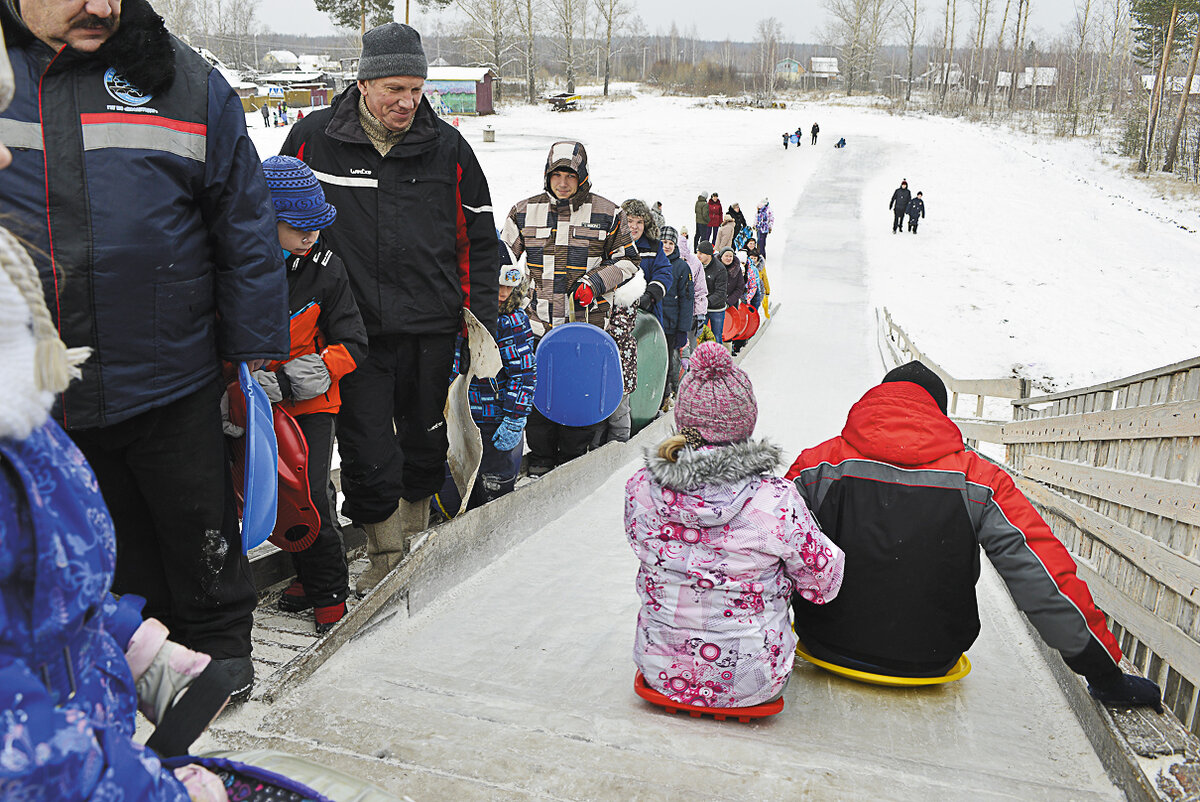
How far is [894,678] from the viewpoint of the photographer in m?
3.04

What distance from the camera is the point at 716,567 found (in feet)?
8.98

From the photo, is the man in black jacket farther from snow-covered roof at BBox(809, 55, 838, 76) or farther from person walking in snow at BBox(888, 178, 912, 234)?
snow-covered roof at BBox(809, 55, 838, 76)

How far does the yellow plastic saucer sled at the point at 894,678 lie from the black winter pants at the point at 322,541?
1745 millimetres

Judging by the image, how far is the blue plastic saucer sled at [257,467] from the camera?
2778mm

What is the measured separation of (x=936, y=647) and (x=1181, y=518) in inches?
49.3

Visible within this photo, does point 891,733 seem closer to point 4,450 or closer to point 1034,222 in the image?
point 4,450

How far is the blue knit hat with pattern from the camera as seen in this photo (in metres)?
3.24

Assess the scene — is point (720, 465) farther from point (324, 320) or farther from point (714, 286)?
point (714, 286)

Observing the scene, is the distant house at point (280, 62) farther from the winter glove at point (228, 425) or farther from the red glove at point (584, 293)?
the winter glove at point (228, 425)

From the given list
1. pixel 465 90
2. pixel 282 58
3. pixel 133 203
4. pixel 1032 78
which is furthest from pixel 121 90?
pixel 282 58

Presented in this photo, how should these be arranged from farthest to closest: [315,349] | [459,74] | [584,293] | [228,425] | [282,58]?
[282,58], [459,74], [584,293], [315,349], [228,425]

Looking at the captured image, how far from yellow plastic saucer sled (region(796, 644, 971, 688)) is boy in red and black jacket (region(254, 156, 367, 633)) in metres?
1.76

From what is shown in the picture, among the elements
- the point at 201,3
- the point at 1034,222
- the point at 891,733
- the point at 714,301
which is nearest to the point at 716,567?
the point at 891,733

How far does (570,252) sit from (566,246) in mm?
46
